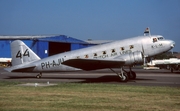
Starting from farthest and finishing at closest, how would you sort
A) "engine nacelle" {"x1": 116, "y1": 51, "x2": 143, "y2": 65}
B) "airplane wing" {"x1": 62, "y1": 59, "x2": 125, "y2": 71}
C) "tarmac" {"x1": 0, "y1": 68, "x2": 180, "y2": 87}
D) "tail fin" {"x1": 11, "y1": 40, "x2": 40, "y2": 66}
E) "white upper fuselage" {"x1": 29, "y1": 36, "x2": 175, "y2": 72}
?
"tail fin" {"x1": 11, "y1": 40, "x2": 40, "y2": 66}, "white upper fuselage" {"x1": 29, "y1": 36, "x2": 175, "y2": 72}, "engine nacelle" {"x1": 116, "y1": 51, "x2": 143, "y2": 65}, "airplane wing" {"x1": 62, "y1": 59, "x2": 125, "y2": 71}, "tarmac" {"x1": 0, "y1": 68, "x2": 180, "y2": 87}

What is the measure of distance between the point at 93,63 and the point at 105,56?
2.19m

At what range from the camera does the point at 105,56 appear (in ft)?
76.5

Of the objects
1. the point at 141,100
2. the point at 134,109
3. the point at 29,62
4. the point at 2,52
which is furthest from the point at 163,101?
the point at 2,52

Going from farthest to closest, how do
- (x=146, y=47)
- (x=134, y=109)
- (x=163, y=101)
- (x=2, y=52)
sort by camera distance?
(x=2, y=52) < (x=146, y=47) < (x=163, y=101) < (x=134, y=109)

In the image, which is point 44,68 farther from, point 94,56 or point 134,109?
point 134,109

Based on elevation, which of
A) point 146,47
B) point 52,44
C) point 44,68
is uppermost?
point 52,44

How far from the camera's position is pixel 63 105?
10.5 metres

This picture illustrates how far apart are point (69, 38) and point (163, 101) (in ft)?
203

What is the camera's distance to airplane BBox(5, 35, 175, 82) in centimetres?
2169

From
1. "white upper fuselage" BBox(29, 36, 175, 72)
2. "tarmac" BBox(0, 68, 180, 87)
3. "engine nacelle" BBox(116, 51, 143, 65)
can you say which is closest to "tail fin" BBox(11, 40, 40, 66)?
"tarmac" BBox(0, 68, 180, 87)

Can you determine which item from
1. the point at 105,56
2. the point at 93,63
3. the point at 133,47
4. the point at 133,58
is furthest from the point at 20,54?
the point at 133,58

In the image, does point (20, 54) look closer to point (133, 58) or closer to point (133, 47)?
point (133, 47)

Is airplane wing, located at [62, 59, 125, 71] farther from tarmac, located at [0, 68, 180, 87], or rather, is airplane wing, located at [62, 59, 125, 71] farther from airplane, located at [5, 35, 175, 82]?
tarmac, located at [0, 68, 180, 87]

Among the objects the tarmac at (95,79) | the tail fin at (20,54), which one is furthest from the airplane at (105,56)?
the tarmac at (95,79)
